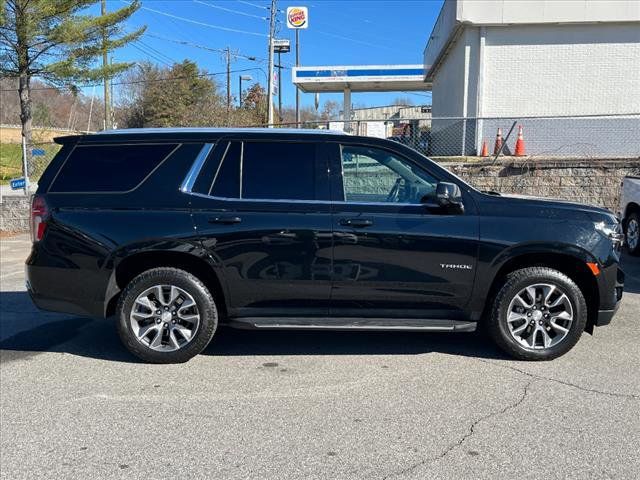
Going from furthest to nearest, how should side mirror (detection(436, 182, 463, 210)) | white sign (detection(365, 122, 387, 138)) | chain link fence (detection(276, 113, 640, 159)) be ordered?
white sign (detection(365, 122, 387, 138))
chain link fence (detection(276, 113, 640, 159))
side mirror (detection(436, 182, 463, 210))

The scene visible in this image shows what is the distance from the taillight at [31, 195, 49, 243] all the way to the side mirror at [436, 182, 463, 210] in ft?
10.8

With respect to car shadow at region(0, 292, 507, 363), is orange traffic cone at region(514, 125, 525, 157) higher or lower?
higher

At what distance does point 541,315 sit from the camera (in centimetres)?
467

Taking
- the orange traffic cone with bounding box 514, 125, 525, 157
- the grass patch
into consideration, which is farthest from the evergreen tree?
the orange traffic cone with bounding box 514, 125, 525, 157

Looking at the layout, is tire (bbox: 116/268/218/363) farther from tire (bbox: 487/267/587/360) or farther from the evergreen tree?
the evergreen tree

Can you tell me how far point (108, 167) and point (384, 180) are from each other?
2379 millimetres

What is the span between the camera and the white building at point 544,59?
15.2 metres

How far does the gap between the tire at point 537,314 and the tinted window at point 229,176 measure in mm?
2393

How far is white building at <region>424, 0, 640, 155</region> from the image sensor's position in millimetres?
15211

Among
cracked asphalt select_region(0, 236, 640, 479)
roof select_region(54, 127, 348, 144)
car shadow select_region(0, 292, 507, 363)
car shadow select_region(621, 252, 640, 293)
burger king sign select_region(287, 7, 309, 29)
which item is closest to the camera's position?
cracked asphalt select_region(0, 236, 640, 479)

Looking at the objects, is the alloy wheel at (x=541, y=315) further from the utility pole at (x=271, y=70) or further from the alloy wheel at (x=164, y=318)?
the utility pole at (x=271, y=70)

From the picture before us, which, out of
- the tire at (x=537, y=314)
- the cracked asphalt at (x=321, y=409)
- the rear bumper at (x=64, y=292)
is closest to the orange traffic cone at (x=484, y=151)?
the cracked asphalt at (x=321, y=409)

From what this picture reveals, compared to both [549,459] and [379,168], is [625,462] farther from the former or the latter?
[379,168]

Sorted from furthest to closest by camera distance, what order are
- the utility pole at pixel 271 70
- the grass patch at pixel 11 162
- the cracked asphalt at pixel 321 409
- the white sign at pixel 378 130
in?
the utility pole at pixel 271 70
the grass patch at pixel 11 162
the white sign at pixel 378 130
the cracked asphalt at pixel 321 409
